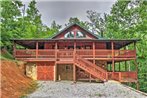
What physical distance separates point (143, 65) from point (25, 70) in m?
23.2

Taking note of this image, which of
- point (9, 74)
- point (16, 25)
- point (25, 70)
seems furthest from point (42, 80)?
point (16, 25)

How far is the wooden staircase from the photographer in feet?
104

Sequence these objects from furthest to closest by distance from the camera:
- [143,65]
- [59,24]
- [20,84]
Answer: [59,24] → [143,65] → [20,84]

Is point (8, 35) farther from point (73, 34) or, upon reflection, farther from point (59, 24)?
point (59, 24)

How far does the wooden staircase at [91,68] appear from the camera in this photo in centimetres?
3164

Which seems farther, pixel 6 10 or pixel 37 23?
pixel 37 23

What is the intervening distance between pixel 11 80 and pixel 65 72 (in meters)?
11.7

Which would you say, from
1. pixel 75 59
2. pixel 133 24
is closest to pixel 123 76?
pixel 75 59

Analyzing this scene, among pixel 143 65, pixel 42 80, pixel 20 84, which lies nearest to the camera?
pixel 20 84

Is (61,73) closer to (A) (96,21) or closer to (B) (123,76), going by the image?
(B) (123,76)

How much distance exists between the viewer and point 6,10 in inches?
1540

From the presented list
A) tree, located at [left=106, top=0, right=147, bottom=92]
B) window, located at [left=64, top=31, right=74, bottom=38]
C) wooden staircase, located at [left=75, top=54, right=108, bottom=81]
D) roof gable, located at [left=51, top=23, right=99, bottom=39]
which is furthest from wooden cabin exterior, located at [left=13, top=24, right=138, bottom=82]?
tree, located at [left=106, top=0, right=147, bottom=92]

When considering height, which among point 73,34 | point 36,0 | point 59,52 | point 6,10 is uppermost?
point 36,0

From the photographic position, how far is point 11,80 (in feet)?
82.6
